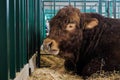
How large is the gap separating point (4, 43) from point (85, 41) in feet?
10.3

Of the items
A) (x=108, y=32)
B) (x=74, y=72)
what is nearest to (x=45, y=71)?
(x=74, y=72)

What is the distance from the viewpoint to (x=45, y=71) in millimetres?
6320

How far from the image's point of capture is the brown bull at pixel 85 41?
6.00 metres

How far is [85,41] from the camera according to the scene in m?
6.43

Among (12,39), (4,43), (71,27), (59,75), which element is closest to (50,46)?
(59,75)

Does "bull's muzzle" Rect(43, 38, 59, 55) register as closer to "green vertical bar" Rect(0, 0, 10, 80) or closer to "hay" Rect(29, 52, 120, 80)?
"hay" Rect(29, 52, 120, 80)

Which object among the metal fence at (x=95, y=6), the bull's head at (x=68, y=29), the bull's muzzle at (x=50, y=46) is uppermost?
the metal fence at (x=95, y=6)

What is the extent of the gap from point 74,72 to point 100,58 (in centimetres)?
65

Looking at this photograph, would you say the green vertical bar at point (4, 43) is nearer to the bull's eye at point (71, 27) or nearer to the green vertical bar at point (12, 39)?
the green vertical bar at point (12, 39)

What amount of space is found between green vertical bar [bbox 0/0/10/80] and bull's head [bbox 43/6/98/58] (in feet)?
7.66

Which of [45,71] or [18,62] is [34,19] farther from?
[18,62]

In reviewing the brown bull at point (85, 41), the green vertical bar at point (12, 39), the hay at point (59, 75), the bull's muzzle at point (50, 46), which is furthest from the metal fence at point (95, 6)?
the green vertical bar at point (12, 39)

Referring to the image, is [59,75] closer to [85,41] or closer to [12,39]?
[85,41]

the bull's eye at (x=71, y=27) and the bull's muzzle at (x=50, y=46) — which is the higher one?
the bull's eye at (x=71, y=27)
